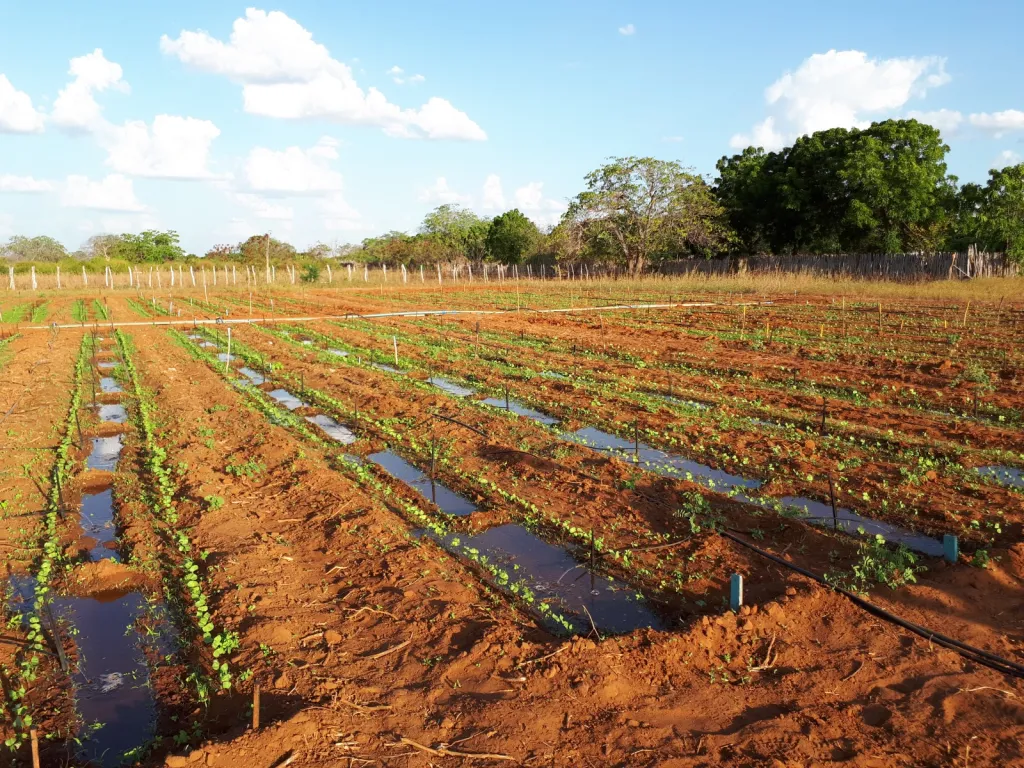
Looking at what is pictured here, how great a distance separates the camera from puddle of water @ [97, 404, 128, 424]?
1005 centimetres

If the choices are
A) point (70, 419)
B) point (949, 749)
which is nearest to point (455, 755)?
point (949, 749)

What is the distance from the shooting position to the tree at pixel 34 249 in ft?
255

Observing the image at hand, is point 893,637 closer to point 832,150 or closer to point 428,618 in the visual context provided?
point 428,618

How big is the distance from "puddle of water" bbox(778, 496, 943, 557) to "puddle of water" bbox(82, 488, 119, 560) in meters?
5.84

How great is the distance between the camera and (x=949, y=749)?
3.29 metres

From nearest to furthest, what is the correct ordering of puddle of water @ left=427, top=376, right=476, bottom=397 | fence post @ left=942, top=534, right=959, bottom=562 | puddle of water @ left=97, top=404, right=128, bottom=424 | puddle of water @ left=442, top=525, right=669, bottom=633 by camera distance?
puddle of water @ left=442, top=525, right=669, bottom=633, fence post @ left=942, top=534, right=959, bottom=562, puddle of water @ left=97, top=404, right=128, bottom=424, puddle of water @ left=427, top=376, right=476, bottom=397

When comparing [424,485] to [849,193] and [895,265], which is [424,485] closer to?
[895,265]

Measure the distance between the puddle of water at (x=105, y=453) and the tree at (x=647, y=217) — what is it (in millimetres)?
31953

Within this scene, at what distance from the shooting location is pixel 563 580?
17.2ft

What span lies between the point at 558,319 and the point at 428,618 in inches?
655

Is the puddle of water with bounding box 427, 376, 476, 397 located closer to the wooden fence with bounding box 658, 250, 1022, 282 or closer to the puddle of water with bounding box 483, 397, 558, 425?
the puddle of water with bounding box 483, 397, 558, 425

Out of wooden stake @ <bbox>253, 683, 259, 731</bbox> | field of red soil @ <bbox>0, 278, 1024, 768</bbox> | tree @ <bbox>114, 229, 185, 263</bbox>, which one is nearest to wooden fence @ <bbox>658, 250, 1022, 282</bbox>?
field of red soil @ <bbox>0, 278, 1024, 768</bbox>

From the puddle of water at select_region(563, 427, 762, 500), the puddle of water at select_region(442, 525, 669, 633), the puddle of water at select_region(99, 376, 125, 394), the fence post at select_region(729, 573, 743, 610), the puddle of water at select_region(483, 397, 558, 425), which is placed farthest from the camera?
the puddle of water at select_region(99, 376, 125, 394)

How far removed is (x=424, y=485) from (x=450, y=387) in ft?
14.9
